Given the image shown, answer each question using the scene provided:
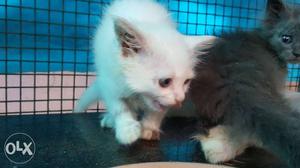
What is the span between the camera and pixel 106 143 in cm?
127

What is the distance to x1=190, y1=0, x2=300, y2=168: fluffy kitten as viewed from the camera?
1.04 meters

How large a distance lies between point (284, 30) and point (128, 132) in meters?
0.72

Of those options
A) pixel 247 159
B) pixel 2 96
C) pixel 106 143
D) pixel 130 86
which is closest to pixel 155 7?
pixel 130 86

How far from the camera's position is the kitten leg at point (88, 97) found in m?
1.63

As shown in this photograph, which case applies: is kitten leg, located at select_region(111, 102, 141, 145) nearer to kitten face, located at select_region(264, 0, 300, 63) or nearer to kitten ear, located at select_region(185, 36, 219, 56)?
kitten ear, located at select_region(185, 36, 219, 56)

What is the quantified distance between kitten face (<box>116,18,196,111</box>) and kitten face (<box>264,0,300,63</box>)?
482mm

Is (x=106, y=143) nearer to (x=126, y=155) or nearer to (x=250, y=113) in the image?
(x=126, y=155)

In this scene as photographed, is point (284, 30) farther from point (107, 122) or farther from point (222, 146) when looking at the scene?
point (107, 122)

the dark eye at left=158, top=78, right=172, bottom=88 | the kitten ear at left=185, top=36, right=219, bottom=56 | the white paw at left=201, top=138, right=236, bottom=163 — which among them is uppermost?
the kitten ear at left=185, top=36, right=219, bottom=56

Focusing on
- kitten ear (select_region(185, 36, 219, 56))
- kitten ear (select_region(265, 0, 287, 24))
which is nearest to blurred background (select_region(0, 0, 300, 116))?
kitten ear (select_region(265, 0, 287, 24))

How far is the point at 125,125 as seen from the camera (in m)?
1.26

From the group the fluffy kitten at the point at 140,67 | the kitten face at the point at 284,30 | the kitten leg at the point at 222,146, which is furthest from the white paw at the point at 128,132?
the kitten face at the point at 284,30

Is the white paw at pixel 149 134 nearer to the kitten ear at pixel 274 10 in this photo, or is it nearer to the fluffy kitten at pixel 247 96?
the fluffy kitten at pixel 247 96

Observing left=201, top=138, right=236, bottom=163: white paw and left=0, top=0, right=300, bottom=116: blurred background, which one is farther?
left=0, top=0, right=300, bottom=116: blurred background
